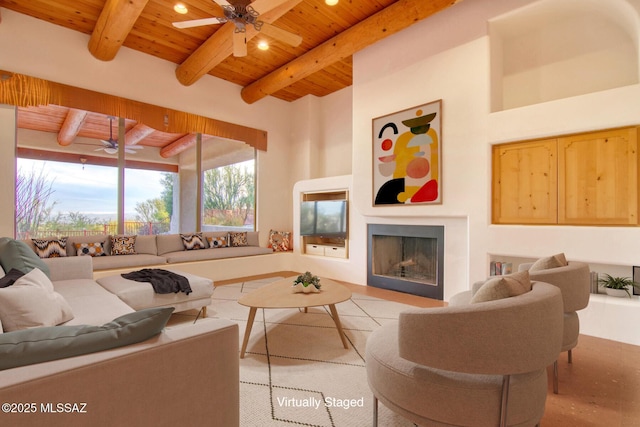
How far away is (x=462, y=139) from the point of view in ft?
12.0

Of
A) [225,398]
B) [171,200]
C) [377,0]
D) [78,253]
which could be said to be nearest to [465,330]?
[225,398]

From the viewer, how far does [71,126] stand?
4.36 metres

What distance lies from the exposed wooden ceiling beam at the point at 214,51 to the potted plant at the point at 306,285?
271 centimetres

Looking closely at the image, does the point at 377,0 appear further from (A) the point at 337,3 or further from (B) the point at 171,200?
(B) the point at 171,200

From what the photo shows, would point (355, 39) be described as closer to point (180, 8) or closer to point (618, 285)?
point (180, 8)

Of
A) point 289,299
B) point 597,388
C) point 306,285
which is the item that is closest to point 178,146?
point 306,285

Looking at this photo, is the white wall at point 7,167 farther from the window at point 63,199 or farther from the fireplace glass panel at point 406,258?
the fireplace glass panel at point 406,258

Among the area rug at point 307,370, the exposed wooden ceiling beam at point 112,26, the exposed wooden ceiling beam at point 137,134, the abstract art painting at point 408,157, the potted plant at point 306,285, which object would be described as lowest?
the area rug at point 307,370

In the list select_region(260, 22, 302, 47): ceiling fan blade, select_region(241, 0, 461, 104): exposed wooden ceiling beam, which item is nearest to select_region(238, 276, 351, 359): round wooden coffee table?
select_region(260, 22, 302, 47): ceiling fan blade

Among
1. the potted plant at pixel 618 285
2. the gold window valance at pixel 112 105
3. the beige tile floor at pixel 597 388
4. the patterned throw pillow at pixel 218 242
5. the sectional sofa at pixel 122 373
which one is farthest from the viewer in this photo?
the patterned throw pillow at pixel 218 242

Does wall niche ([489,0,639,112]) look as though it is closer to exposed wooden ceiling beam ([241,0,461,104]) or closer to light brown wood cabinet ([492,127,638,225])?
light brown wood cabinet ([492,127,638,225])

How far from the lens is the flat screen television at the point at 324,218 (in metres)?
5.27

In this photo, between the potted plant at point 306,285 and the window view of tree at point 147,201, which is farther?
the window view of tree at point 147,201

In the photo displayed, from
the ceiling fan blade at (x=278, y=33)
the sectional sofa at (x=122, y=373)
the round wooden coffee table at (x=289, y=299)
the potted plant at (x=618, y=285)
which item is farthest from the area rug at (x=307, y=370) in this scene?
the ceiling fan blade at (x=278, y=33)
